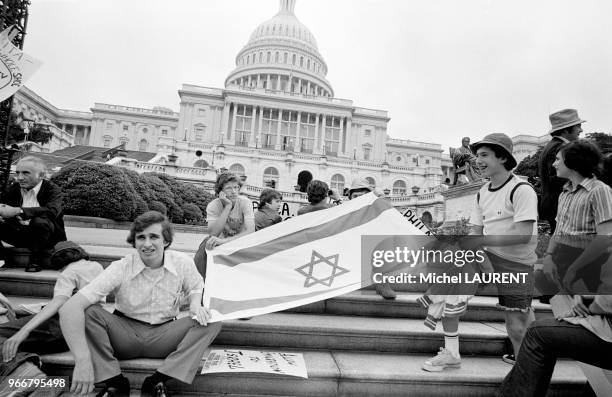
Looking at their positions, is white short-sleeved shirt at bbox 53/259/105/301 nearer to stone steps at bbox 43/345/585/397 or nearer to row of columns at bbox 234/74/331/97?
stone steps at bbox 43/345/585/397

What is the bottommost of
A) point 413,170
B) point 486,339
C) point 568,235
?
point 486,339

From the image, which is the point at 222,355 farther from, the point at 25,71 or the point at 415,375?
the point at 25,71

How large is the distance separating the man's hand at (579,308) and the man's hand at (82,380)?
330 cm

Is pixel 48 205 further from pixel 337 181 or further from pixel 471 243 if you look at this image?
pixel 337 181

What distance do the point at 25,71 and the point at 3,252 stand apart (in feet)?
7.45

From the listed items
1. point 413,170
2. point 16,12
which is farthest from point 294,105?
point 16,12

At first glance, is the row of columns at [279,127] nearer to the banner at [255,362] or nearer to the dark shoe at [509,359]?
the dark shoe at [509,359]

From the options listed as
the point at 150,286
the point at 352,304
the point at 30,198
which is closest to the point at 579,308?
the point at 352,304

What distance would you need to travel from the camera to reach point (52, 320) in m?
2.80

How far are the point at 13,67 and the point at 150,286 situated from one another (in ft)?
12.4

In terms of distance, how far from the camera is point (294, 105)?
2537 inches

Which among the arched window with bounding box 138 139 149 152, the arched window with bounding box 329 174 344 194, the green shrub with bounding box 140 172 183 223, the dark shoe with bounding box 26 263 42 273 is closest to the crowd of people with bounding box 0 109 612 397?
the dark shoe with bounding box 26 263 42 273

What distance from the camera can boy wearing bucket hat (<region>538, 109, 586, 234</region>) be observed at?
12.4 ft

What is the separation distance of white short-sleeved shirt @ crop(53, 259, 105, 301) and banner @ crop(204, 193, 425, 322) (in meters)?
0.93
